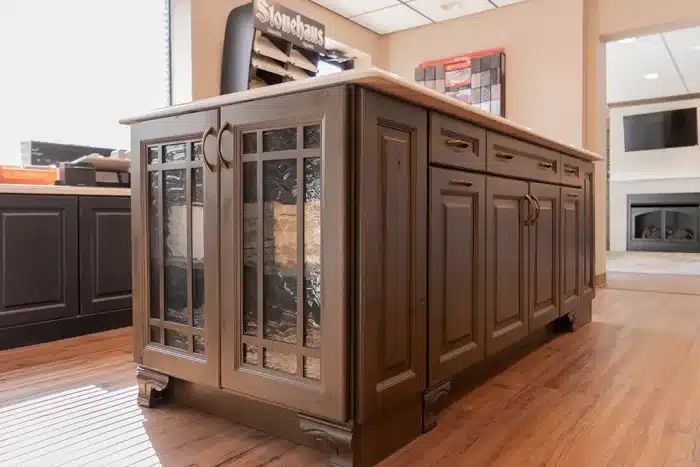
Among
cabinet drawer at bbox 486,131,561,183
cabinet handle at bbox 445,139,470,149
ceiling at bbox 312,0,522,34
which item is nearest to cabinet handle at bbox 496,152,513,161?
cabinet drawer at bbox 486,131,561,183

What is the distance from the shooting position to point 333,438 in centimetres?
129

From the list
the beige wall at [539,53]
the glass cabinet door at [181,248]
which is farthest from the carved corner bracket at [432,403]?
the beige wall at [539,53]

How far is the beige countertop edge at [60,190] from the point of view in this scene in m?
2.45

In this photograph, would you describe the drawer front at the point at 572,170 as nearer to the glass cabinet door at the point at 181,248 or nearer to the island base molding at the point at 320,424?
the island base molding at the point at 320,424

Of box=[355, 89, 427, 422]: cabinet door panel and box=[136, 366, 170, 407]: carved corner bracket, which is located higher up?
box=[355, 89, 427, 422]: cabinet door panel

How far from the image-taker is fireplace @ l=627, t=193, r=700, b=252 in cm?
858

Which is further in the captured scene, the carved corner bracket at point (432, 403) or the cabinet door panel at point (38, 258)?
the cabinet door panel at point (38, 258)

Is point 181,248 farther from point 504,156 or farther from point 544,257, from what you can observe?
point 544,257

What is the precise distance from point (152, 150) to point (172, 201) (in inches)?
7.2

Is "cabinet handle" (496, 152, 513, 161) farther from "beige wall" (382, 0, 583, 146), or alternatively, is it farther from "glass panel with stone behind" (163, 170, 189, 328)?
"beige wall" (382, 0, 583, 146)

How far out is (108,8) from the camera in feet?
11.3

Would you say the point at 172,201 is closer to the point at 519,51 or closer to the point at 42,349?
the point at 42,349

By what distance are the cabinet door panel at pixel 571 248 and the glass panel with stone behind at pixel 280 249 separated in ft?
5.44

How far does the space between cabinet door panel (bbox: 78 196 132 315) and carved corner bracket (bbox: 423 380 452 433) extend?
2.00m
